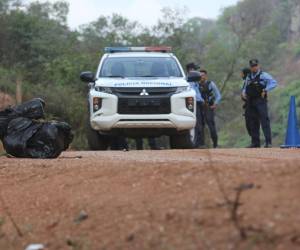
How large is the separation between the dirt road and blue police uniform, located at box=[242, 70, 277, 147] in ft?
27.3

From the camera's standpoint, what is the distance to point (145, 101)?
44.3 ft

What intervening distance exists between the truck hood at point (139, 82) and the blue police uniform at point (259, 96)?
192 centimetres

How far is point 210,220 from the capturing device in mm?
4715

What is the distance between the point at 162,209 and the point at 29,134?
5971 mm

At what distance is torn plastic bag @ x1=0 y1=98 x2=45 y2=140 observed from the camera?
1098 centimetres

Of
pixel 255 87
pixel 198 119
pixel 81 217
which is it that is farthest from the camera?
pixel 198 119

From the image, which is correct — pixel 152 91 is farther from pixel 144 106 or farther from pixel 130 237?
pixel 130 237

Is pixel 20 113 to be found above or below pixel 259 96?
above

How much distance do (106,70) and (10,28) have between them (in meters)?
20.2

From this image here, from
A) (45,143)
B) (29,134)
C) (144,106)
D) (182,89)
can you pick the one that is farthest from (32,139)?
(182,89)

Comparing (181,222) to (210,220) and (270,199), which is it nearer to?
(210,220)

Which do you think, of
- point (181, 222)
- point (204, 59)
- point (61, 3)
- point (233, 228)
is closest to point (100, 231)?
point (181, 222)

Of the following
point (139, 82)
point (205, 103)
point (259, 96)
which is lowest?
point (205, 103)

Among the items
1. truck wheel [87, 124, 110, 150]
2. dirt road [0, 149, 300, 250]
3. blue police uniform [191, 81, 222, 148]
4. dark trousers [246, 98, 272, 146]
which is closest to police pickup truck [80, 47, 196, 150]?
truck wheel [87, 124, 110, 150]
